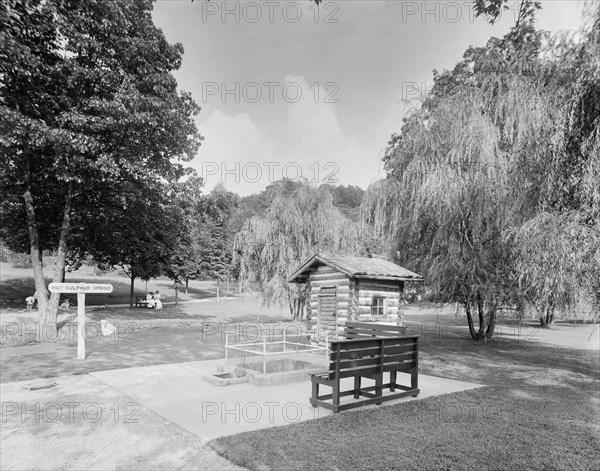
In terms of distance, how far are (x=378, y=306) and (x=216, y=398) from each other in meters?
9.01

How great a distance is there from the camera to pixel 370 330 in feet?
34.6

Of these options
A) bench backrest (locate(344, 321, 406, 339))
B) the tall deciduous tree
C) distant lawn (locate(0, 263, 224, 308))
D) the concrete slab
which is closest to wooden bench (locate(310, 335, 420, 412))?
the concrete slab

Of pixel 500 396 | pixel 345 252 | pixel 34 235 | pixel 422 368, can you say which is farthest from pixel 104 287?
pixel 345 252

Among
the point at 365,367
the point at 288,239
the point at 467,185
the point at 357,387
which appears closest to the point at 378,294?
the point at 467,185

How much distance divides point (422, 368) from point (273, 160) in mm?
12022

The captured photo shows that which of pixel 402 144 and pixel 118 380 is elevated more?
pixel 402 144

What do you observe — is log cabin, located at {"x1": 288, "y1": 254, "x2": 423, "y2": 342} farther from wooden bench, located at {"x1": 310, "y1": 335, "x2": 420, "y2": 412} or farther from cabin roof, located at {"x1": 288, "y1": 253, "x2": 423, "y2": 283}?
wooden bench, located at {"x1": 310, "y1": 335, "x2": 420, "y2": 412}

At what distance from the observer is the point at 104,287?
13.4 m

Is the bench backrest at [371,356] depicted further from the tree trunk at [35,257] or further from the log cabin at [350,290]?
the tree trunk at [35,257]

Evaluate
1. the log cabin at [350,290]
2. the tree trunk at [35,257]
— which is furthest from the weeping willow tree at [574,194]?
the tree trunk at [35,257]

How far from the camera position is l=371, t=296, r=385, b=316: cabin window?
15.9 meters

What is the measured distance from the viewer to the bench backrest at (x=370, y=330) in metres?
9.83

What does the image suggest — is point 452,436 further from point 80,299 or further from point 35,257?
point 35,257

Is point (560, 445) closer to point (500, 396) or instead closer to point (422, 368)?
point (500, 396)
